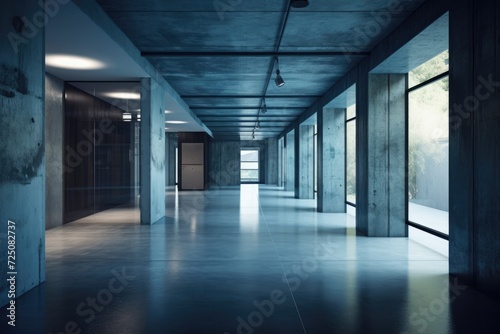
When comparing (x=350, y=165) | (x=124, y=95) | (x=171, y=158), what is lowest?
(x=350, y=165)

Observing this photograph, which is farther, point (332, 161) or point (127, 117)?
point (127, 117)

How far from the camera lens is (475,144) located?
15.9 feet

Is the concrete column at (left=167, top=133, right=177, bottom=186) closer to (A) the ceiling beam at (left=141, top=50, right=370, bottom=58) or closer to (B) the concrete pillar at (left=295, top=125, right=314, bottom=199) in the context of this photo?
(B) the concrete pillar at (left=295, top=125, right=314, bottom=199)

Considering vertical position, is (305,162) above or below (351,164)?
above

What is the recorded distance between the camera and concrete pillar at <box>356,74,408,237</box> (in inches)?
339

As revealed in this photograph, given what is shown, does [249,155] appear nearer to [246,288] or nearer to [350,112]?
[350,112]

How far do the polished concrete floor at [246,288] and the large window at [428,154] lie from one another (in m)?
0.80

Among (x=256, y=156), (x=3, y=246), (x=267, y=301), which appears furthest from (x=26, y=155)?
(x=256, y=156)

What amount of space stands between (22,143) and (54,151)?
5601 millimetres

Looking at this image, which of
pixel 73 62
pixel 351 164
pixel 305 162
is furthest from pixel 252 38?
pixel 305 162

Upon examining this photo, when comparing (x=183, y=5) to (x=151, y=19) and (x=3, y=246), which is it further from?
(x=3, y=246)

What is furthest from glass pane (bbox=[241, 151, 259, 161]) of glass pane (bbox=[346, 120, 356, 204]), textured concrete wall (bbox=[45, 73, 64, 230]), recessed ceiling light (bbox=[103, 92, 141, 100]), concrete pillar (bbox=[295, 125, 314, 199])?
textured concrete wall (bbox=[45, 73, 64, 230])

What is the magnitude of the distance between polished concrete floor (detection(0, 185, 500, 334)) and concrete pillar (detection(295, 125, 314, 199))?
394 inches

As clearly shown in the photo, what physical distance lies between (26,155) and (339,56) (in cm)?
648
